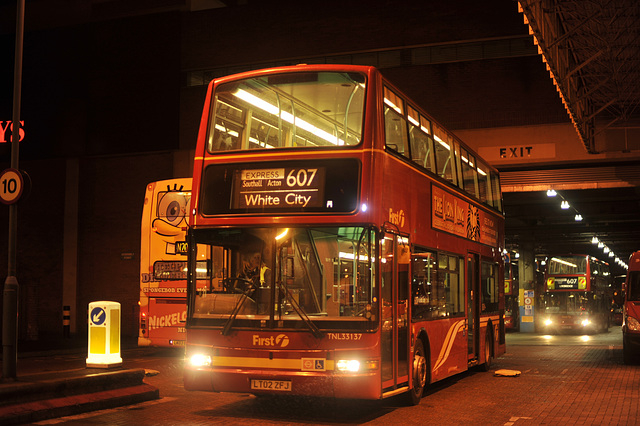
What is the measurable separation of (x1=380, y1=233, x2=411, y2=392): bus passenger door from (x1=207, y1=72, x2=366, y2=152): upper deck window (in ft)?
5.27

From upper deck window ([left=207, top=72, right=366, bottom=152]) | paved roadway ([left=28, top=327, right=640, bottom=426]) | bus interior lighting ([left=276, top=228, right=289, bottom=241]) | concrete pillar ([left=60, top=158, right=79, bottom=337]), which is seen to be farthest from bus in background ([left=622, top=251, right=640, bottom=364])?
→ concrete pillar ([left=60, top=158, right=79, bottom=337])

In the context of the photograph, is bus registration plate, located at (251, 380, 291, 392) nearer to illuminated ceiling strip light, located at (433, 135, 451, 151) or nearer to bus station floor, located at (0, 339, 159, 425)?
bus station floor, located at (0, 339, 159, 425)

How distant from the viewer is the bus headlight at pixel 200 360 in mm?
9883

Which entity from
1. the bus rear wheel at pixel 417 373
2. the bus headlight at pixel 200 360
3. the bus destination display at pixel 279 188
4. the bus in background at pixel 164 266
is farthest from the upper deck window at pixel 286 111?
the bus in background at pixel 164 266

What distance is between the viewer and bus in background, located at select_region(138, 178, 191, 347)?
17.3m

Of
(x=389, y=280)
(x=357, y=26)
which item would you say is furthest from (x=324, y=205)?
(x=357, y=26)

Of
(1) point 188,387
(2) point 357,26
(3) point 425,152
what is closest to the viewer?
(1) point 188,387

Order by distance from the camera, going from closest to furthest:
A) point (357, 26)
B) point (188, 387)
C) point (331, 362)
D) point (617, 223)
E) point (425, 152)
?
point (331, 362), point (188, 387), point (425, 152), point (357, 26), point (617, 223)

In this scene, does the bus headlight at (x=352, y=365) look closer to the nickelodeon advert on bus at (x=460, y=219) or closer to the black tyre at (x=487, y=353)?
the nickelodeon advert on bus at (x=460, y=219)

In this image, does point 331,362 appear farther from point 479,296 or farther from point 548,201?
point 548,201

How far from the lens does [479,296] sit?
51.0 feet

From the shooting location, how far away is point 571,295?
39625 millimetres

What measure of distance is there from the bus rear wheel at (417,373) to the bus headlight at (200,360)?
2.94 metres

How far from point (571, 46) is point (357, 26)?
10224 mm
